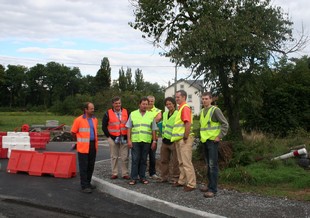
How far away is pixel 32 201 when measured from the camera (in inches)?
294

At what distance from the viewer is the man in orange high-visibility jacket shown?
8.30 metres

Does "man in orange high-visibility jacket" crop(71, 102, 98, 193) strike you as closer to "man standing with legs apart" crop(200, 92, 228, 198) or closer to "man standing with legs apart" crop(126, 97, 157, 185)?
"man standing with legs apart" crop(126, 97, 157, 185)

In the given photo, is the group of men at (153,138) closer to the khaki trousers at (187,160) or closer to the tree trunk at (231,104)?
the khaki trousers at (187,160)

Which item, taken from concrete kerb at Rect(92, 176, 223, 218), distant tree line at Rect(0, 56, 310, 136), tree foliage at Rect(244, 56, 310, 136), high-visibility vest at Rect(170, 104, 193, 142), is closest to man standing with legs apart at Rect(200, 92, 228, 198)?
high-visibility vest at Rect(170, 104, 193, 142)

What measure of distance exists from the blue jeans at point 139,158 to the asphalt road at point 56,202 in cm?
88

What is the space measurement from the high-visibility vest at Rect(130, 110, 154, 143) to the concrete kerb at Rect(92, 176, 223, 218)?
1.16 meters

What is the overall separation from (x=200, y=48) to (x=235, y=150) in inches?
113

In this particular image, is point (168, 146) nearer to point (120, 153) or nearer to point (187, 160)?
point (187, 160)

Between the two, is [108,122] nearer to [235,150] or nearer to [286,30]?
[235,150]

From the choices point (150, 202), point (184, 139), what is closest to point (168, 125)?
point (184, 139)

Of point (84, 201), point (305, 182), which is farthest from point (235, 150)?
point (84, 201)

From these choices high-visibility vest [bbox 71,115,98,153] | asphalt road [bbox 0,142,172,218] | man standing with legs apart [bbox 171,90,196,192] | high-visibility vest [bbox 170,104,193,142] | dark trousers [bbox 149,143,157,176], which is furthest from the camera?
dark trousers [bbox 149,143,157,176]

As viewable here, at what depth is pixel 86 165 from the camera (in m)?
8.34

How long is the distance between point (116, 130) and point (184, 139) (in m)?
1.86
